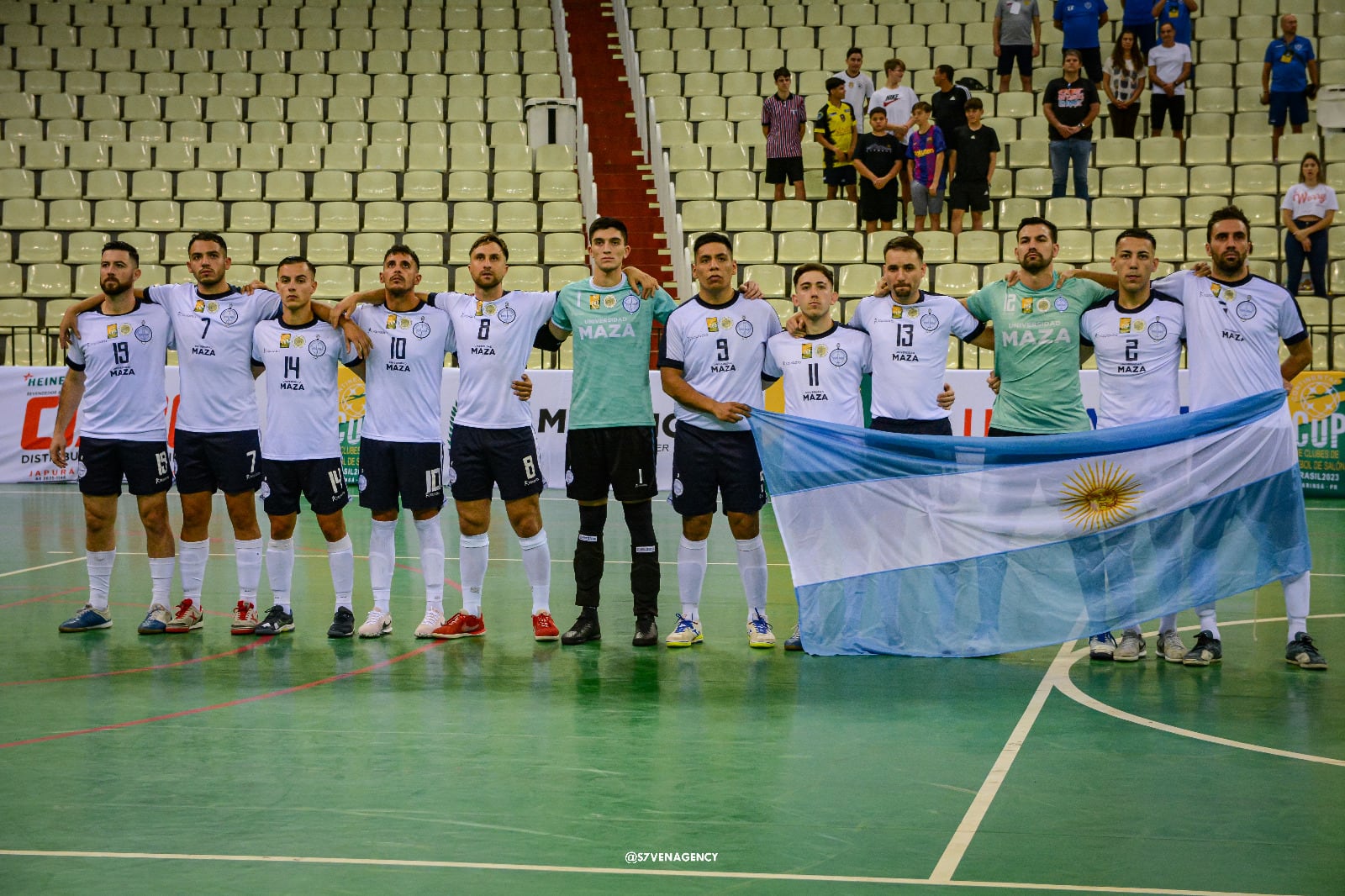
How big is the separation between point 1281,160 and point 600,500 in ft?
48.2

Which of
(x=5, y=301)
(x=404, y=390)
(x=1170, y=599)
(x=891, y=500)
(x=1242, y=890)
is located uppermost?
(x=5, y=301)

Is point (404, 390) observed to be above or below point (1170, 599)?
above

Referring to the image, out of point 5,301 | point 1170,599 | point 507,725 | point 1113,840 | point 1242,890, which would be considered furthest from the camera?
point 5,301

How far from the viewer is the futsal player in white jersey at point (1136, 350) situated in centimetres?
765

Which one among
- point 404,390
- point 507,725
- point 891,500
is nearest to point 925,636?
point 891,500

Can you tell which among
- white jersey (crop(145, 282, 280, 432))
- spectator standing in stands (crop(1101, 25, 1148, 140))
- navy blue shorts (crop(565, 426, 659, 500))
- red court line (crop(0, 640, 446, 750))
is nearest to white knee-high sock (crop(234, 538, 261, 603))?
white jersey (crop(145, 282, 280, 432))

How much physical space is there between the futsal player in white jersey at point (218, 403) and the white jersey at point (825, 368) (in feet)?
9.15

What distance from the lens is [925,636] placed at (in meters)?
7.71

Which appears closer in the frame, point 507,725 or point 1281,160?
point 507,725

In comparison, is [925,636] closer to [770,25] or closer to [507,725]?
[507,725]

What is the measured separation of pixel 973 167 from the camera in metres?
17.8

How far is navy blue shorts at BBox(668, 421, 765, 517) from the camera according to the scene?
317 inches

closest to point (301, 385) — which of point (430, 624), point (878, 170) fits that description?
point (430, 624)

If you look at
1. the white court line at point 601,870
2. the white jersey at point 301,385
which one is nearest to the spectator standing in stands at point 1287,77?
the white jersey at point 301,385
